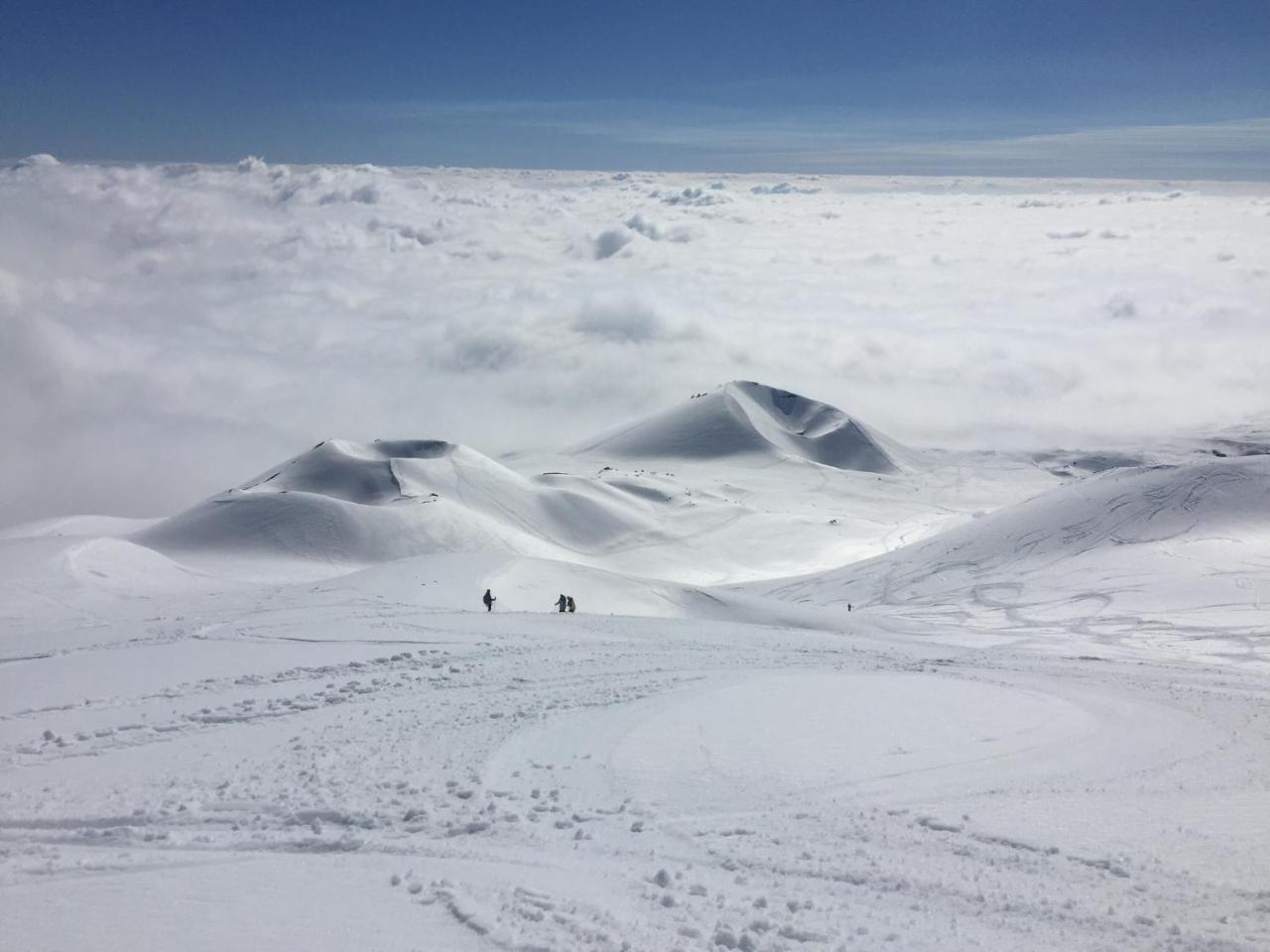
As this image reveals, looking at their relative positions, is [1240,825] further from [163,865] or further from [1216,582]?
[1216,582]

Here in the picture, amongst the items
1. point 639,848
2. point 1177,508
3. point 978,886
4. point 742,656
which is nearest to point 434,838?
point 639,848

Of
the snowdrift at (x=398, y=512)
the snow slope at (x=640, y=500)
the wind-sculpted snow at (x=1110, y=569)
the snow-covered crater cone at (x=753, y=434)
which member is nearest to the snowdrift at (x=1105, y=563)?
the wind-sculpted snow at (x=1110, y=569)

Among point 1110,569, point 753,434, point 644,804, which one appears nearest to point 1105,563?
point 1110,569

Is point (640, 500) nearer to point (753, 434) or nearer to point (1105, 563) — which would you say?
point (753, 434)

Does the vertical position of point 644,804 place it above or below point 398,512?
below

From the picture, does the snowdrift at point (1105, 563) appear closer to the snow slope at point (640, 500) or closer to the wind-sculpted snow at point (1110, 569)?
the wind-sculpted snow at point (1110, 569)

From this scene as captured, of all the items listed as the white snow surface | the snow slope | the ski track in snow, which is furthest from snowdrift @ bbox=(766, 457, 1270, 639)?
the ski track in snow
